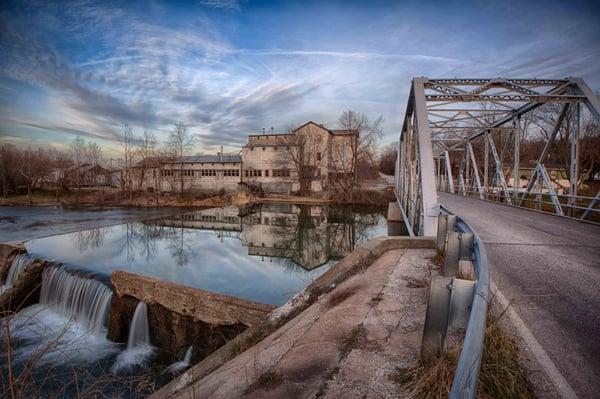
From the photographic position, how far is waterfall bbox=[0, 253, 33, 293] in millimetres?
13855

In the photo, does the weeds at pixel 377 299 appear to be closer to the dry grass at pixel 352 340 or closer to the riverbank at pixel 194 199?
the dry grass at pixel 352 340

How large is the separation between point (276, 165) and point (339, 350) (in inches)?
1781

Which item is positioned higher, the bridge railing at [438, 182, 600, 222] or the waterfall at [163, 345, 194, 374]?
the bridge railing at [438, 182, 600, 222]

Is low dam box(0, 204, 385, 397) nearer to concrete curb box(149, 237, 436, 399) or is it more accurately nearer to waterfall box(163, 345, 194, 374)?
waterfall box(163, 345, 194, 374)

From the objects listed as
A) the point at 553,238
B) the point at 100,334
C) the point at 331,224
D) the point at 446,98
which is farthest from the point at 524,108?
the point at 100,334

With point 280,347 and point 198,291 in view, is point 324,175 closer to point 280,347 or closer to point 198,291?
point 198,291

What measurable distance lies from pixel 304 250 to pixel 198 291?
35.1 feet

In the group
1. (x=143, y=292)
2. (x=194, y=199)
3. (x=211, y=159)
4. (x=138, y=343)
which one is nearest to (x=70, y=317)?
(x=138, y=343)

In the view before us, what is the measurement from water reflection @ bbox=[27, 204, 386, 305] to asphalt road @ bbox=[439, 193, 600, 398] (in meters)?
5.87

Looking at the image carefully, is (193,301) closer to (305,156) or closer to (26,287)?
(26,287)

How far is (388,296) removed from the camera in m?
4.50

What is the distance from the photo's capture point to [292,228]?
25922 millimetres

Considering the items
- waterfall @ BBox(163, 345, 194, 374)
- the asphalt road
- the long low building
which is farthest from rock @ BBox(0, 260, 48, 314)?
the long low building

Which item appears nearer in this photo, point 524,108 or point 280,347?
point 280,347
